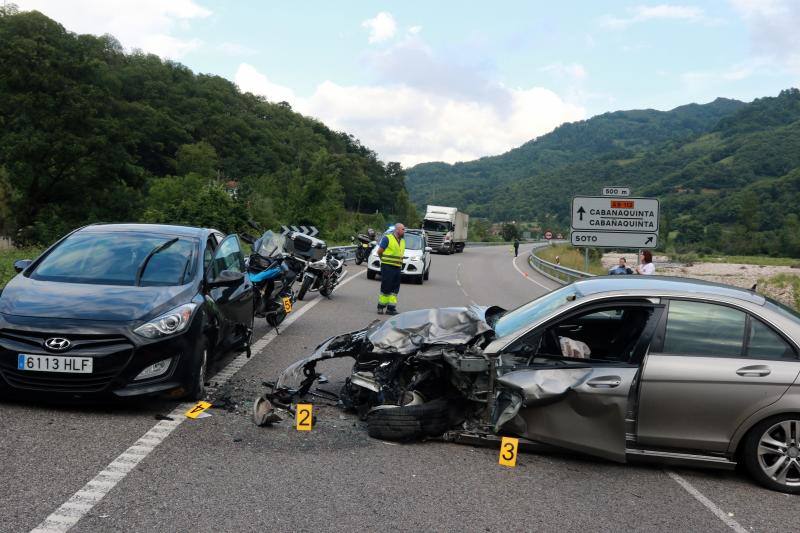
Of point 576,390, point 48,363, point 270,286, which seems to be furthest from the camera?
point 270,286

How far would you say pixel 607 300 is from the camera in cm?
546

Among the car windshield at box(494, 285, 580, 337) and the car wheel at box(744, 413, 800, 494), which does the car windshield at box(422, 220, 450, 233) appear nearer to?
the car windshield at box(494, 285, 580, 337)

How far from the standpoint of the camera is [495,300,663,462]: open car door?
16.8 feet

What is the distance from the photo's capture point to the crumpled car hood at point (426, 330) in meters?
5.77

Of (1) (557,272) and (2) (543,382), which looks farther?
(1) (557,272)

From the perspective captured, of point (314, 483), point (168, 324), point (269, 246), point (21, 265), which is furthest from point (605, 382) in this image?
point (269, 246)

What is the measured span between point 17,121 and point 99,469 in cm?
4516

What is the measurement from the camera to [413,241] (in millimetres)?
24906

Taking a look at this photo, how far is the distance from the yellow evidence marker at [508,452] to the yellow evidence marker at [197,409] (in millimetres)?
2483

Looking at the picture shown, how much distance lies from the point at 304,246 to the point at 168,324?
8.74 meters

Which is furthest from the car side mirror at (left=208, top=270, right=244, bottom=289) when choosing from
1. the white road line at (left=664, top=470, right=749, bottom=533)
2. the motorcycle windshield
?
the motorcycle windshield

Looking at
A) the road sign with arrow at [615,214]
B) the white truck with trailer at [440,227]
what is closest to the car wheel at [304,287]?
the road sign with arrow at [615,214]

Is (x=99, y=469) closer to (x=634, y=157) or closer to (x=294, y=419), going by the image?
(x=294, y=419)

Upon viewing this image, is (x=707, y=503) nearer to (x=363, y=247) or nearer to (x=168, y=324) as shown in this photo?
(x=168, y=324)
